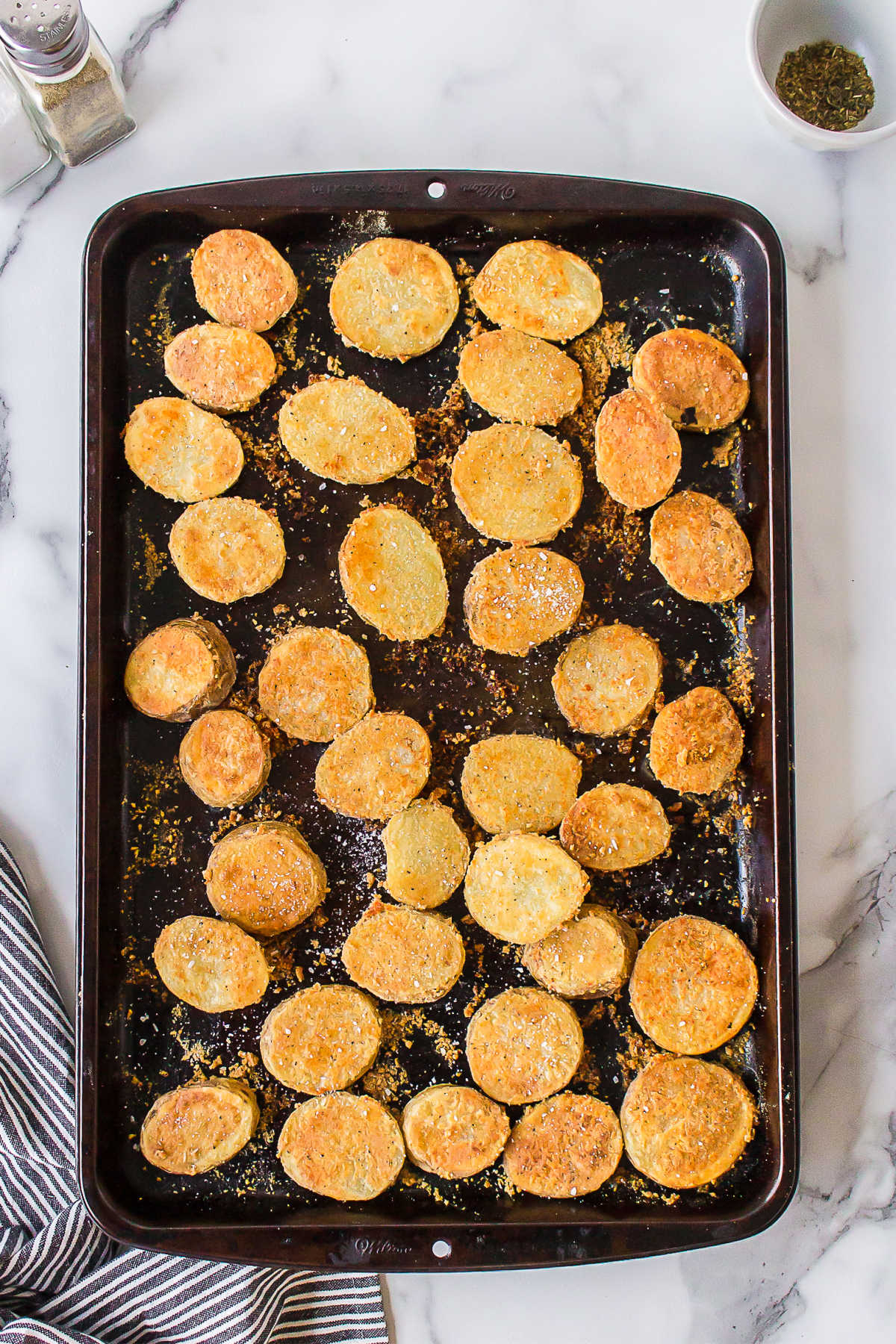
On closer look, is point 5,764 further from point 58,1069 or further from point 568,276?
point 568,276

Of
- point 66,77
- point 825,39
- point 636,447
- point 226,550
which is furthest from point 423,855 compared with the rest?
point 825,39

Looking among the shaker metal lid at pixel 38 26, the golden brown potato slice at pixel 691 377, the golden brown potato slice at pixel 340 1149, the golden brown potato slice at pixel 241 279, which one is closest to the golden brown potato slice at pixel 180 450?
the golden brown potato slice at pixel 241 279

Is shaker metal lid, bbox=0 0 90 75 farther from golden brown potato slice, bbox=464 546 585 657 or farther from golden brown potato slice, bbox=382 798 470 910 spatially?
golden brown potato slice, bbox=382 798 470 910

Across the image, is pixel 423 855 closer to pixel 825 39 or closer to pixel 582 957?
pixel 582 957

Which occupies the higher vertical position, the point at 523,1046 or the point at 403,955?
the point at 403,955

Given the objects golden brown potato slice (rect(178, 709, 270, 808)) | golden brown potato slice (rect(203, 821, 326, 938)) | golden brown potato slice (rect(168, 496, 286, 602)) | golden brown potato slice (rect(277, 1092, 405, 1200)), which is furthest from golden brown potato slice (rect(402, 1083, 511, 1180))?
golden brown potato slice (rect(168, 496, 286, 602))
